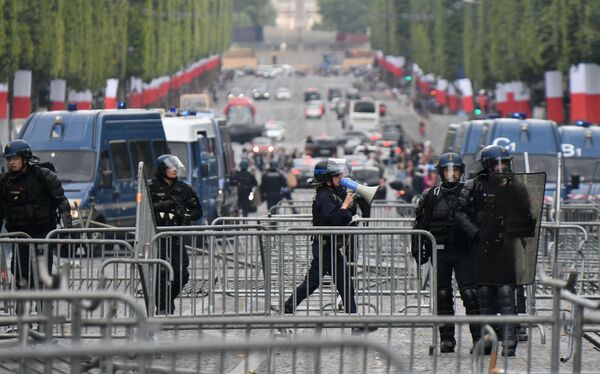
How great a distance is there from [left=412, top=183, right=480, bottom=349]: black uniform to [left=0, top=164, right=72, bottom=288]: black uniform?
10.5 feet

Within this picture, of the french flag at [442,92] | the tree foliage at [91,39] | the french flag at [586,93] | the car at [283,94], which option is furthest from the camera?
the car at [283,94]

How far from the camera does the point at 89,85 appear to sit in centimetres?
6669

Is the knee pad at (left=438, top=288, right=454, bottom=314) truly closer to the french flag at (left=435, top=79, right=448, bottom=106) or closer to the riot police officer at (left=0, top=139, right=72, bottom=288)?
the riot police officer at (left=0, top=139, right=72, bottom=288)

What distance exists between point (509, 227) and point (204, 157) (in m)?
18.8

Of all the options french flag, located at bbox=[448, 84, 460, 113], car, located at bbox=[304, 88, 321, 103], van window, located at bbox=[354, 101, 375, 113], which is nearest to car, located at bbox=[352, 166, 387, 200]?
french flag, located at bbox=[448, 84, 460, 113]

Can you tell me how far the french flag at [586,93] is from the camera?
54.8 meters

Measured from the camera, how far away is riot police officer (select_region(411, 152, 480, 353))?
534 inches

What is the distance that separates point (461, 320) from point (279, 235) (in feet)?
18.1

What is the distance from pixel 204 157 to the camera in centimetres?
3155

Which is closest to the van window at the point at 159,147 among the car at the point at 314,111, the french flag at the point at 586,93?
the french flag at the point at 586,93

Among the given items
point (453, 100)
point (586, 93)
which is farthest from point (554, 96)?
point (453, 100)

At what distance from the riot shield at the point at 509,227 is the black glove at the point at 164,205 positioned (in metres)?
3.94

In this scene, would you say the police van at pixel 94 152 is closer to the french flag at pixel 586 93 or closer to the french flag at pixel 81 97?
the french flag at pixel 586 93

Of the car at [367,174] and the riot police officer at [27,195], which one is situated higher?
the riot police officer at [27,195]
